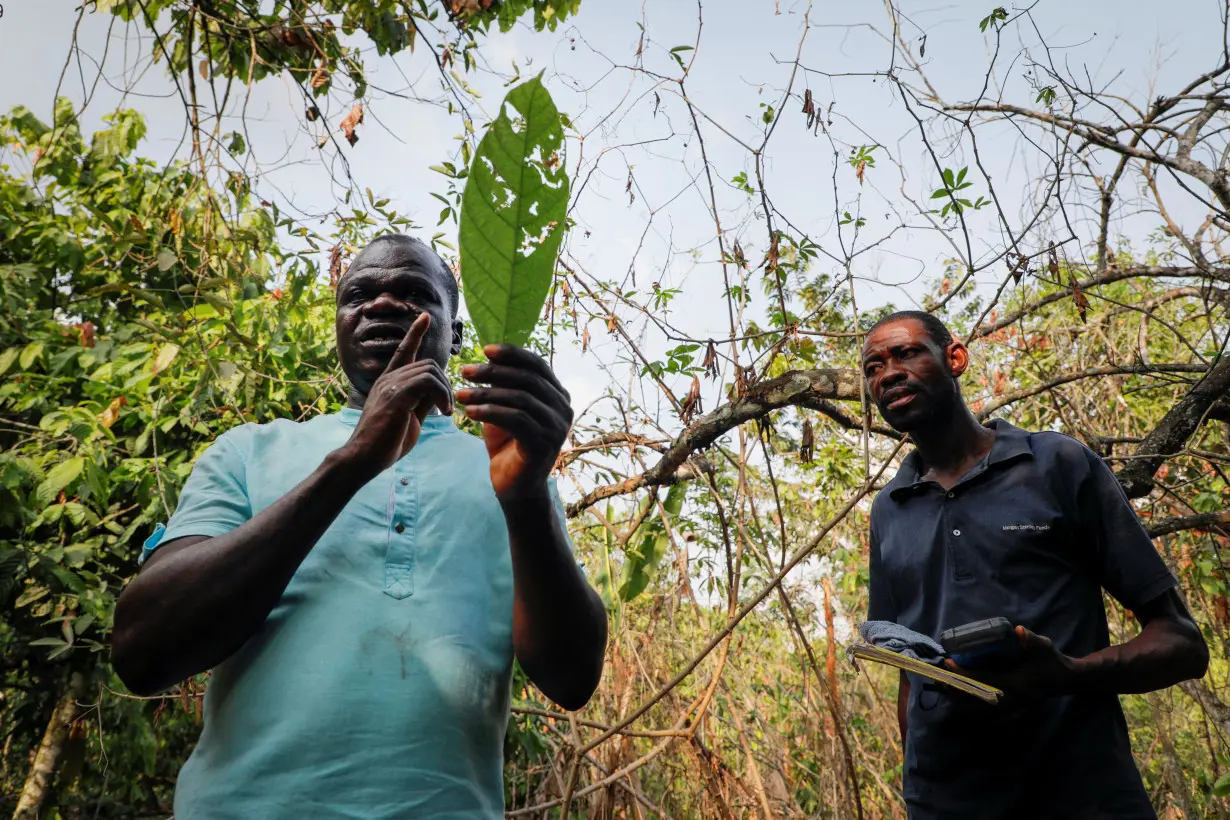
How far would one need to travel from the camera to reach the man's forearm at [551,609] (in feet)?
3.54

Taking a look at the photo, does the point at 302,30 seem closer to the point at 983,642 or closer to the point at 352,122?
the point at 352,122

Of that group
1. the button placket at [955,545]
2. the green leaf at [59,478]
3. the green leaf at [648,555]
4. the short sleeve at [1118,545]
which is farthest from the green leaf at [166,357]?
the short sleeve at [1118,545]

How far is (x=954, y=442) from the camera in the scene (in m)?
2.04

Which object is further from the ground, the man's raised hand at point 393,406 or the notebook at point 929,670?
the man's raised hand at point 393,406

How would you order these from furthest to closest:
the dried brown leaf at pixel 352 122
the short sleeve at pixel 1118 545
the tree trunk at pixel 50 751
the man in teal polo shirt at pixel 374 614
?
1. the tree trunk at pixel 50 751
2. the dried brown leaf at pixel 352 122
3. the short sleeve at pixel 1118 545
4. the man in teal polo shirt at pixel 374 614

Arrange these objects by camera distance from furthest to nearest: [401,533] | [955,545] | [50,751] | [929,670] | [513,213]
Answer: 1. [50,751]
2. [955,545]
3. [929,670]
4. [401,533]
5. [513,213]

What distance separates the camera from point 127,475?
375cm

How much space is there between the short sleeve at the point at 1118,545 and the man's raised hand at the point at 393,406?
4.46 feet

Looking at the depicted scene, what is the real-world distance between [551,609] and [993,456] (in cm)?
121

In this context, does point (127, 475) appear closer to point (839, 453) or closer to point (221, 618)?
point (221, 618)

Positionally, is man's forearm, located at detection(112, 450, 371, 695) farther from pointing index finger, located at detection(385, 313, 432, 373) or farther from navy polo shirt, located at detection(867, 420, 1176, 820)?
navy polo shirt, located at detection(867, 420, 1176, 820)

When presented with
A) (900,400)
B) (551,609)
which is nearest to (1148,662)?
(900,400)

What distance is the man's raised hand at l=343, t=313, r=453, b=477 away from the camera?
1.07 meters

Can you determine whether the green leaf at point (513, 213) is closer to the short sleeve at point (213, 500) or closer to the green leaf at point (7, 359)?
the short sleeve at point (213, 500)
